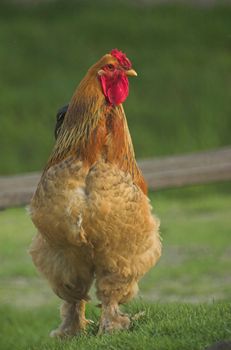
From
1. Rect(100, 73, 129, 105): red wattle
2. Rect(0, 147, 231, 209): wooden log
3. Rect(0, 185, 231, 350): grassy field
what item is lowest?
Rect(0, 185, 231, 350): grassy field

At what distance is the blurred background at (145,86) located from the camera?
1078 centimetres

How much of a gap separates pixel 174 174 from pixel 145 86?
19.2ft

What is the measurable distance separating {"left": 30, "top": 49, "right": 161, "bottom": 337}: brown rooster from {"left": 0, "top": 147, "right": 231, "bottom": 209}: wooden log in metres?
1.83

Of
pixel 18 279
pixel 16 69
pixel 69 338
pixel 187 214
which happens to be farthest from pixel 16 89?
pixel 69 338

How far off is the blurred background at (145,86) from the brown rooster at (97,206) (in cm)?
368

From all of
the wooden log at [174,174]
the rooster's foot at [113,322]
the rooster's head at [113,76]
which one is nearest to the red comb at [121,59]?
the rooster's head at [113,76]

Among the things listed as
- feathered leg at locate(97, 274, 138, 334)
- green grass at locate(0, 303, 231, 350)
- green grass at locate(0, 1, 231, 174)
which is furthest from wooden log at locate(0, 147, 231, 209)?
green grass at locate(0, 1, 231, 174)

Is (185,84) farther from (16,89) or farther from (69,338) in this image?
(69,338)

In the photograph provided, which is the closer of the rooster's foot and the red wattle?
the red wattle

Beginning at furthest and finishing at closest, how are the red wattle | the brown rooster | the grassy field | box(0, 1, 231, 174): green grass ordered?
box(0, 1, 231, 174): green grass → the red wattle → the brown rooster → the grassy field

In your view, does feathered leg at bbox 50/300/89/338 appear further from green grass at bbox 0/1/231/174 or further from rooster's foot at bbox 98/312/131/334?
green grass at bbox 0/1/231/174

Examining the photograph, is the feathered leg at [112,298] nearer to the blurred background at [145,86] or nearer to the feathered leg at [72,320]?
the feathered leg at [72,320]

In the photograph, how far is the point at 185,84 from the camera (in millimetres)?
13922

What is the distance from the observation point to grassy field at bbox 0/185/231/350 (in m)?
5.39
